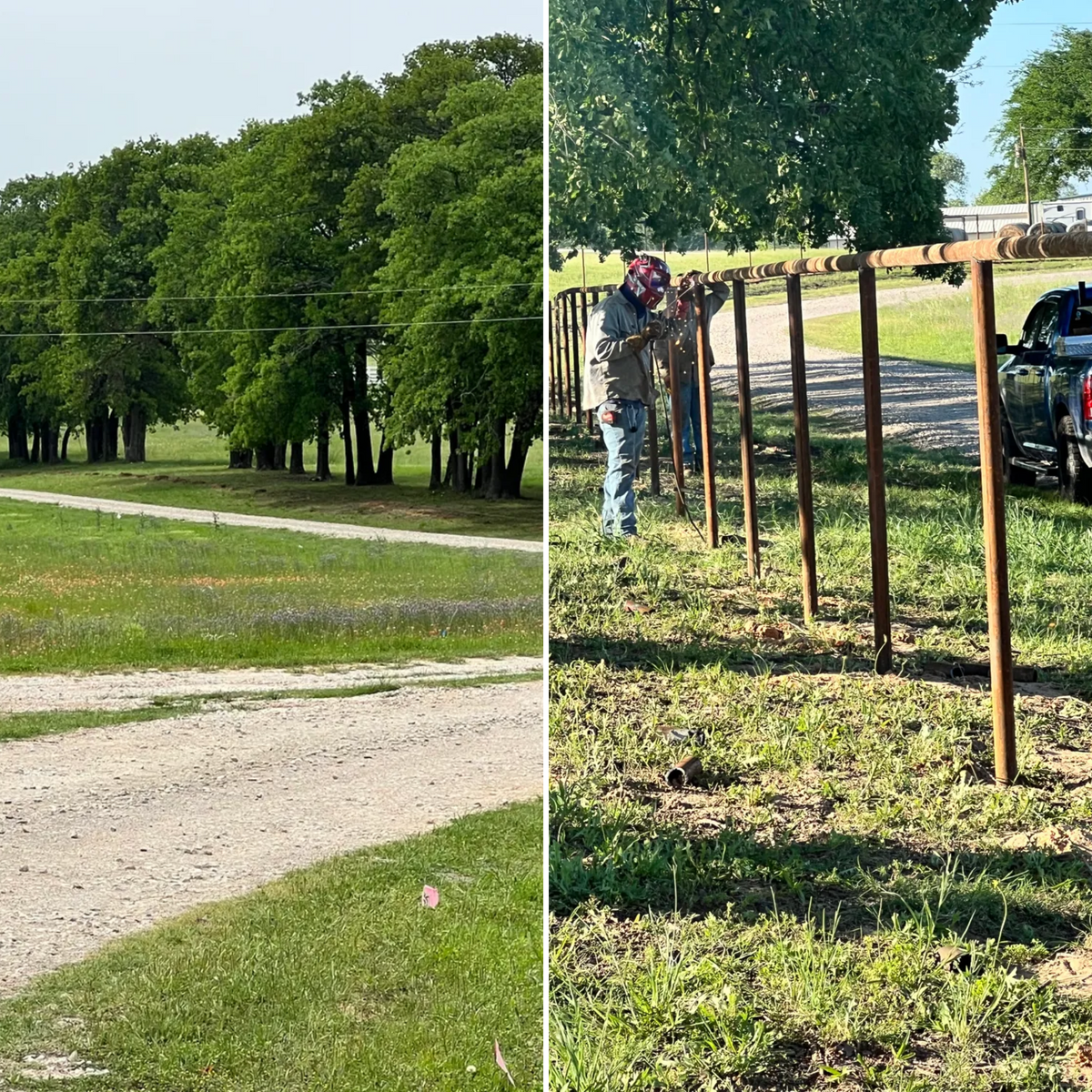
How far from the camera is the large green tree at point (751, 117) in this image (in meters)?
10.5

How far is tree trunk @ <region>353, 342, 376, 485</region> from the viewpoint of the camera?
1332 inches

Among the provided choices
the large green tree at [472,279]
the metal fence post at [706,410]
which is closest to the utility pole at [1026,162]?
the large green tree at [472,279]

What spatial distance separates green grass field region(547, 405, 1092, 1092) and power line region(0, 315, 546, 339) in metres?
11.6

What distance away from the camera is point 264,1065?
4293 mm

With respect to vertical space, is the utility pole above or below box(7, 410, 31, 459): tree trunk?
above

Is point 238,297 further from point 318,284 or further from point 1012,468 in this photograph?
point 1012,468

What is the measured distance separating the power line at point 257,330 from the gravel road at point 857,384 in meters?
2.78

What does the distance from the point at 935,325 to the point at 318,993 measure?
21.4 metres

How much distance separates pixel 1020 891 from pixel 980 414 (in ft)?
4.62

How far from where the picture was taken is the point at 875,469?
5.02m

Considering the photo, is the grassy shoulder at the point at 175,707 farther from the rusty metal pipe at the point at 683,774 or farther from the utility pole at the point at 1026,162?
the utility pole at the point at 1026,162

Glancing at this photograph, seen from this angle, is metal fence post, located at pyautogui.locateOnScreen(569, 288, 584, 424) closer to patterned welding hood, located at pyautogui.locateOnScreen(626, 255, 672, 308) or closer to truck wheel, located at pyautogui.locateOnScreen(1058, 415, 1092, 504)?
patterned welding hood, located at pyautogui.locateOnScreen(626, 255, 672, 308)

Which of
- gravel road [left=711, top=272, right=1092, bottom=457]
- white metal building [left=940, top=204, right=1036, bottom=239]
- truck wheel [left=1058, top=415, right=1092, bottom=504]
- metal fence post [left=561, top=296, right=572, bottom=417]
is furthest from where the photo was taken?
white metal building [left=940, top=204, right=1036, bottom=239]

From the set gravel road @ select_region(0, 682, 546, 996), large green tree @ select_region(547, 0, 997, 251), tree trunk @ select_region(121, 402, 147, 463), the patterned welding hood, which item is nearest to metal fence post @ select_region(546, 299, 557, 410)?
the patterned welding hood
